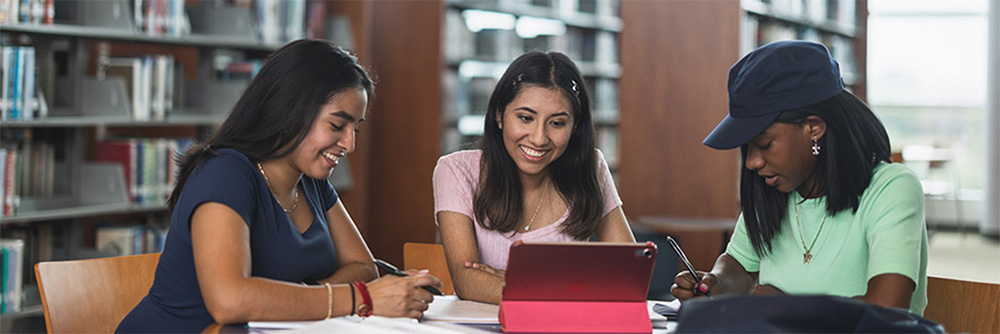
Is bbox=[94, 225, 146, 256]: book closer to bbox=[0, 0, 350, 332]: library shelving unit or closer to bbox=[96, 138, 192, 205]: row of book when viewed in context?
bbox=[0, 0, 350, 332]: library shelving unit

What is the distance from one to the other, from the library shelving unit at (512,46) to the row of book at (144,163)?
1372mm

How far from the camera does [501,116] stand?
2229 mm

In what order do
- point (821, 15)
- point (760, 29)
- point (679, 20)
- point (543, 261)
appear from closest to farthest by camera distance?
point (543, 261), point (679, 20), point (760, 29), point (821, 15)

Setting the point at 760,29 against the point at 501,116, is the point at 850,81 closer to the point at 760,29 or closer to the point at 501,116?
the point at 760,29

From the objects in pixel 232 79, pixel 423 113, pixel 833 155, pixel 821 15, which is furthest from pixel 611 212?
pixel 821 15

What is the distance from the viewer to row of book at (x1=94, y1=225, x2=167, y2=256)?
391 centimetres

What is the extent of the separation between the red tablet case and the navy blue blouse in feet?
1.62

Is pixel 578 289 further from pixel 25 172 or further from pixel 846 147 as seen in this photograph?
pixel 25 172

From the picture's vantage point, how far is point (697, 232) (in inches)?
201

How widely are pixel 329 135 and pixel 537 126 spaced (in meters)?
0.52

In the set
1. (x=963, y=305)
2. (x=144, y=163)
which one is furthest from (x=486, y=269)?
(x=144, y=163)

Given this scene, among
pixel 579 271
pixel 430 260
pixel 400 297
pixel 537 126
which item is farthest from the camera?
pixel 430 260

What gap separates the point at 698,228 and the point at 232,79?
7.44ft

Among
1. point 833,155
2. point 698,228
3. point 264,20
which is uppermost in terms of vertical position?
point 264,20
